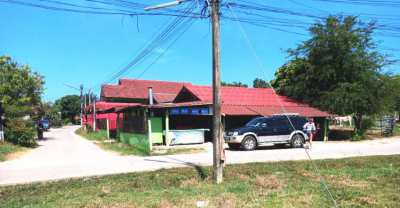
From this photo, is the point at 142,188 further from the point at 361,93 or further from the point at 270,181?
the point at 361,93

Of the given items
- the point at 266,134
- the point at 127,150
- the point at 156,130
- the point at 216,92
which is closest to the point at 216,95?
the point at 216,92

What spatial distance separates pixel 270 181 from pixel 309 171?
2.36 meters

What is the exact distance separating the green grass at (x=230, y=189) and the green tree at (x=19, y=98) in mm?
15949

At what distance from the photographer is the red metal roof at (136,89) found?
6334cm

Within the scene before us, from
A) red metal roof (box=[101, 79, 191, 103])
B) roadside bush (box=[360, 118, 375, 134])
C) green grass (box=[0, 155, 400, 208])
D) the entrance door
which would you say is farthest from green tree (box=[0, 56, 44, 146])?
red metal roof (box=[101, 79, 191, 103])

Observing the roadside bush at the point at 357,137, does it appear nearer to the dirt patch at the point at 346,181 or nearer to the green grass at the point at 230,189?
the green grass at the point at 230,189

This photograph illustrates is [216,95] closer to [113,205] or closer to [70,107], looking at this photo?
[113,205]

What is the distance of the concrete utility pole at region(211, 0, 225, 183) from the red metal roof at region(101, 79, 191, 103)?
50.5 metres

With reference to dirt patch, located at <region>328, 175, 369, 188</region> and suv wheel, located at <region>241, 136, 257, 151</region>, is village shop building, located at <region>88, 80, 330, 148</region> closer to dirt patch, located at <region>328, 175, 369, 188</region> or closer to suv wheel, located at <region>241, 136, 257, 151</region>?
suv wheel, located at <region>241, 136, 257, 151</region>

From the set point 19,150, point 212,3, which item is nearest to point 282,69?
point 19,150

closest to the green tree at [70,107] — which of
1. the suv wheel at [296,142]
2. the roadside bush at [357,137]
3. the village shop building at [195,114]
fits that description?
the village shop building at [195,114]

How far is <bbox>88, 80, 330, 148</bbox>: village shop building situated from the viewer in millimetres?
24078

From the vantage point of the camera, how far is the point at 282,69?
3866 cm

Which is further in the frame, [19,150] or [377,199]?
[19,150]
